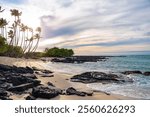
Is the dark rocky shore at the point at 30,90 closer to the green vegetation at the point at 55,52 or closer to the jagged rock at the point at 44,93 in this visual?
the jagged rock at the point at 44,93

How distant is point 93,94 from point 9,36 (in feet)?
146

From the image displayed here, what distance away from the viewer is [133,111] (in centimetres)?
688

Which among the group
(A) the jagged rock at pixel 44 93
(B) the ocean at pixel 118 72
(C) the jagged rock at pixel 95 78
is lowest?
(B) the ocean at pixel 118 72

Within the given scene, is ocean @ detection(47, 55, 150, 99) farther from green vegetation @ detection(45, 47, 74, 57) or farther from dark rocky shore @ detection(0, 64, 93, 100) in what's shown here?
green vegetation @ detection(45, 47, 74, 57)

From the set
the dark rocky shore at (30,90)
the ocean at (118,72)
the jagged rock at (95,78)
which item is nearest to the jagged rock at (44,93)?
the dark rocky shore at (30,90)

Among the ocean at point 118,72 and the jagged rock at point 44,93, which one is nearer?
the jagged rock at point 44,93

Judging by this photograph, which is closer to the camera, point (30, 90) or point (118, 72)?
point (30, 90)

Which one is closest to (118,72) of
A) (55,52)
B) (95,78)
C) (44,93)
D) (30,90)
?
(95,78)

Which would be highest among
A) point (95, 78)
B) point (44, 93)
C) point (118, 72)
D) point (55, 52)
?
point (55, 52)

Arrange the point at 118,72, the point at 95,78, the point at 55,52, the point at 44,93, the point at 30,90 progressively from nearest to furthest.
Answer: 1. the point at 44,93
2. the point at 30,90
3. the point at 95,78
4. the point at 118,72
5. the point at 55,52

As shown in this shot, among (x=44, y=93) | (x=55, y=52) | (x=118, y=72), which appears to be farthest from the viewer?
(x=55, y=52)

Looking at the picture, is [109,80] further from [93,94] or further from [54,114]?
[54,114]

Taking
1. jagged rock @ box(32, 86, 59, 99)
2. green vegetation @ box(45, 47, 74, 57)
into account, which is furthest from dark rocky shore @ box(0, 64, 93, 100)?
green vegetation @ box(45, 47, 74, 57)

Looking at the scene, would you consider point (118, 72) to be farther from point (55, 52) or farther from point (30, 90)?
point (55, 52)
